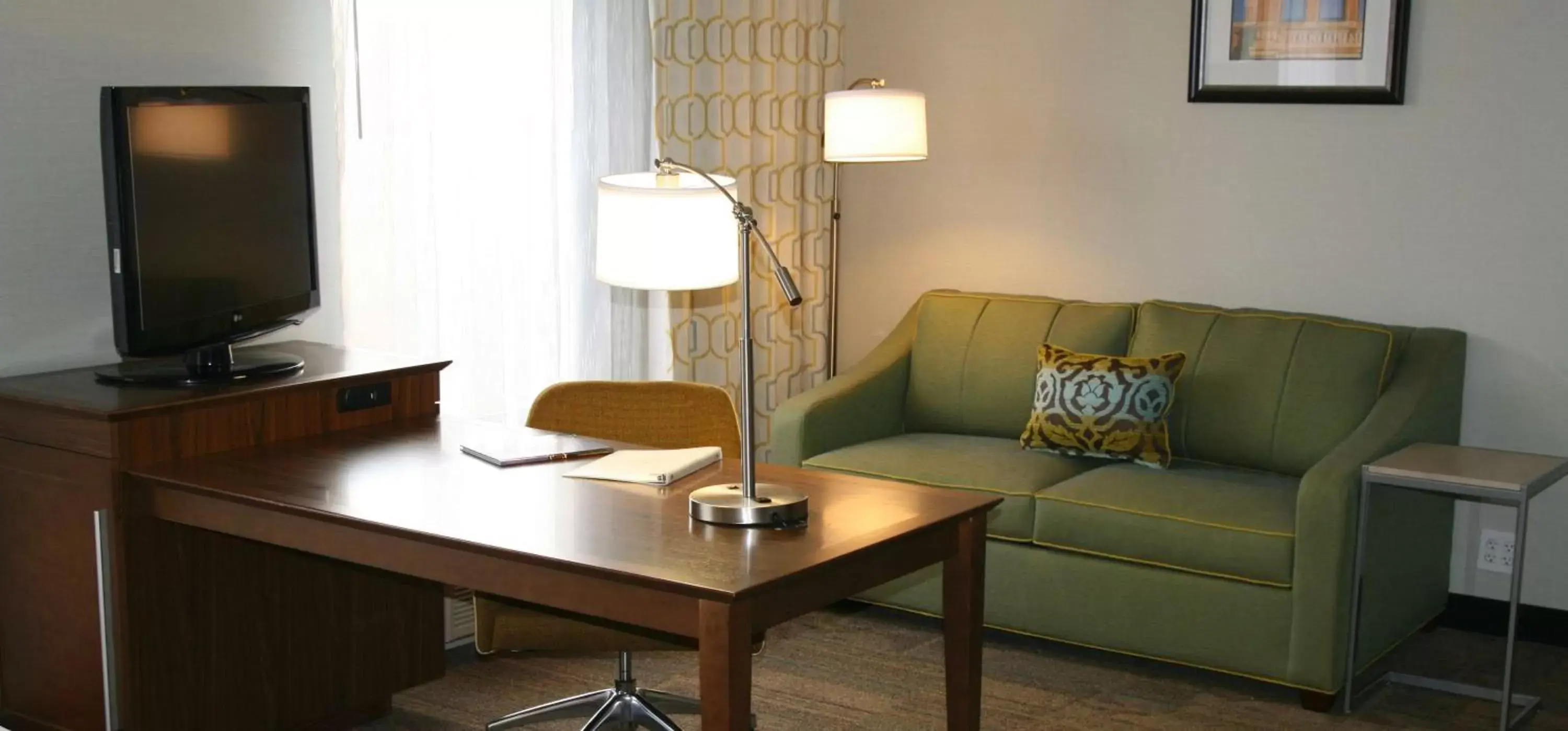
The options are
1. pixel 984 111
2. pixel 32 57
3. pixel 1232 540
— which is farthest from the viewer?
pixel 984 111

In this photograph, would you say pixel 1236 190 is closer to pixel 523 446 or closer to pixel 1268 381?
pixel 1268 381

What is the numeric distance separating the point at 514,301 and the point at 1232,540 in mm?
2022

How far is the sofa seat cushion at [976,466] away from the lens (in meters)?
4.05

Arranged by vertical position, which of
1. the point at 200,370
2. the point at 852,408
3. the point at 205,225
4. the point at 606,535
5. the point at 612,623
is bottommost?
the point at 612,623

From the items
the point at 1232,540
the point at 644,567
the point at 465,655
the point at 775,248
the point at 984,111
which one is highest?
the point at 984,111

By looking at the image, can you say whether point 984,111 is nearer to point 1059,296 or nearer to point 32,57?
point 1059,296

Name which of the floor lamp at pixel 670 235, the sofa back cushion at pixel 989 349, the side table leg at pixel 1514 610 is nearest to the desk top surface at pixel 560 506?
the floor lamp at pixel 670 235

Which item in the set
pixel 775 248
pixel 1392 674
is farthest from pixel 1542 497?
pixel 775 248

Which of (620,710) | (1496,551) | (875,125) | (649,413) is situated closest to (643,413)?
(649,413)

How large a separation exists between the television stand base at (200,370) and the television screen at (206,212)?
43 mm

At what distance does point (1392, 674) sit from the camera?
3.86m

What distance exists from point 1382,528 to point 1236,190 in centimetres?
122

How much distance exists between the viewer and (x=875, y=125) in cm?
443

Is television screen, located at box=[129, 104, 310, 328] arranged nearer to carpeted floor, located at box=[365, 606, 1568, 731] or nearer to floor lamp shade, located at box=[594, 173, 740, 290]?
floor lamp shade, located at box=[594, 173, 740, 290]
